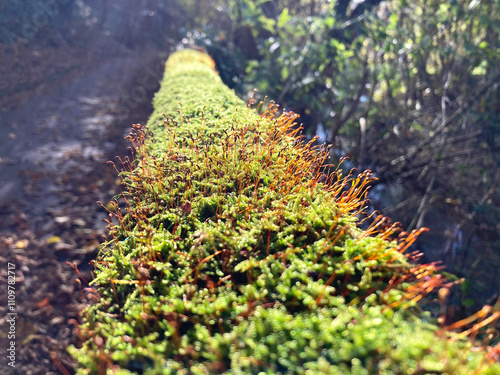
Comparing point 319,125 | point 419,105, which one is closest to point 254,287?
point 419,105

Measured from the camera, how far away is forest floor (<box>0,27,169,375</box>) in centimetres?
295

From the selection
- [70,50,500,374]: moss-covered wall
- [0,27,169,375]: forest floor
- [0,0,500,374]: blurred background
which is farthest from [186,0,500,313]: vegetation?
[70,50,500,374]: moss-covered wall

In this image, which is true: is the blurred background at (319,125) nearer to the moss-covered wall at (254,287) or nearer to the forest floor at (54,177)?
the forest floor at (54,177)

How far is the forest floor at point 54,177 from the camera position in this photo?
295cm

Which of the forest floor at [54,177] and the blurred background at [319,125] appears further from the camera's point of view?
the blurred background at [319,125]

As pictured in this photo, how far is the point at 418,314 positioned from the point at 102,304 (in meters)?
1.56

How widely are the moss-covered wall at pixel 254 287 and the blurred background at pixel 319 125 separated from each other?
1393mm

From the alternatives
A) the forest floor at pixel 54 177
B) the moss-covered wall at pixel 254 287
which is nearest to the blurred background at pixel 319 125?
the forest floor at pixel 54 177

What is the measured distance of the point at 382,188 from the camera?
6660mm

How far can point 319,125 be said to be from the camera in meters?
8.04

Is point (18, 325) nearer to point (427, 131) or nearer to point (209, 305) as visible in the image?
point (209, 305)

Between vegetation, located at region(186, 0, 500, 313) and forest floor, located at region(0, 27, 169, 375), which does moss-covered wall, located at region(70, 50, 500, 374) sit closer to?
forest floor, located at region(0, 27, 169, 375)

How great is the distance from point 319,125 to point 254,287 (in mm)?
6872

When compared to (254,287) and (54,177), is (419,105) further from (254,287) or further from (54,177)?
(54,177)
